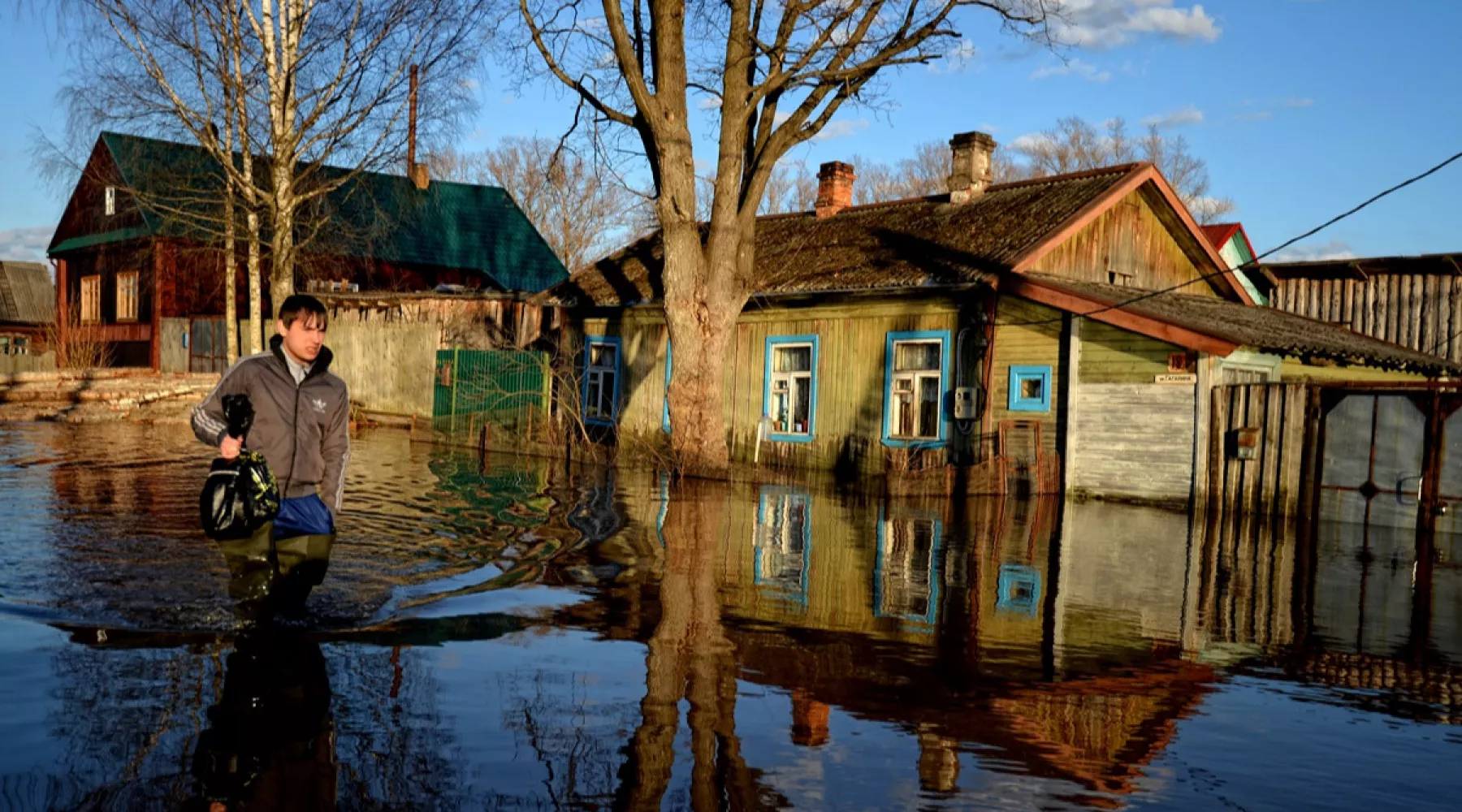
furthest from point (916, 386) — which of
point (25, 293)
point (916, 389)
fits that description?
point (25, 293)

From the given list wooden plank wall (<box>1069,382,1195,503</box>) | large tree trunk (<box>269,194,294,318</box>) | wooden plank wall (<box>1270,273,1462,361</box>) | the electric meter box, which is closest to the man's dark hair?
wooden plank wall (<box>1069,382,1195,503</box>)

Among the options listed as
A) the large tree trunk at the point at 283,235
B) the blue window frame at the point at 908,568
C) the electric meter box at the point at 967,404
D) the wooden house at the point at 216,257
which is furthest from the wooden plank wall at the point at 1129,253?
the wooden house at the point at 216,257

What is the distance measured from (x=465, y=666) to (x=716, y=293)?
12.7 m

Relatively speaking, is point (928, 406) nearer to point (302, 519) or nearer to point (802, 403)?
point (802, 403)

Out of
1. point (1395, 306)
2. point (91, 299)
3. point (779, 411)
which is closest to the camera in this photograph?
point (779, 411)

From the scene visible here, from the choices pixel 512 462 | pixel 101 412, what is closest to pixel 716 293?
pixel 512 462

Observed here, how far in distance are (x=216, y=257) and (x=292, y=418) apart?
1249 inches

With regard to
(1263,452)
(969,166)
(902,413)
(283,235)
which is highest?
(969,166)

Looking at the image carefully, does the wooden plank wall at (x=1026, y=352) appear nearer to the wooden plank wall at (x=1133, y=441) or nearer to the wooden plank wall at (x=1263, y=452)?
the wooden plank wall at (x=1133, y=441)

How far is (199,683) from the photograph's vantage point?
209 inches

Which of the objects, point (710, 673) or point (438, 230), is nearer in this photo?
point (710, 673)

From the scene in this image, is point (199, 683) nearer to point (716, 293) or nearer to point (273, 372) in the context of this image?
point (273, 372)

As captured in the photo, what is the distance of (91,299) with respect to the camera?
137ft

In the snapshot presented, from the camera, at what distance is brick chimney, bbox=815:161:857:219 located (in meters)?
25.3
